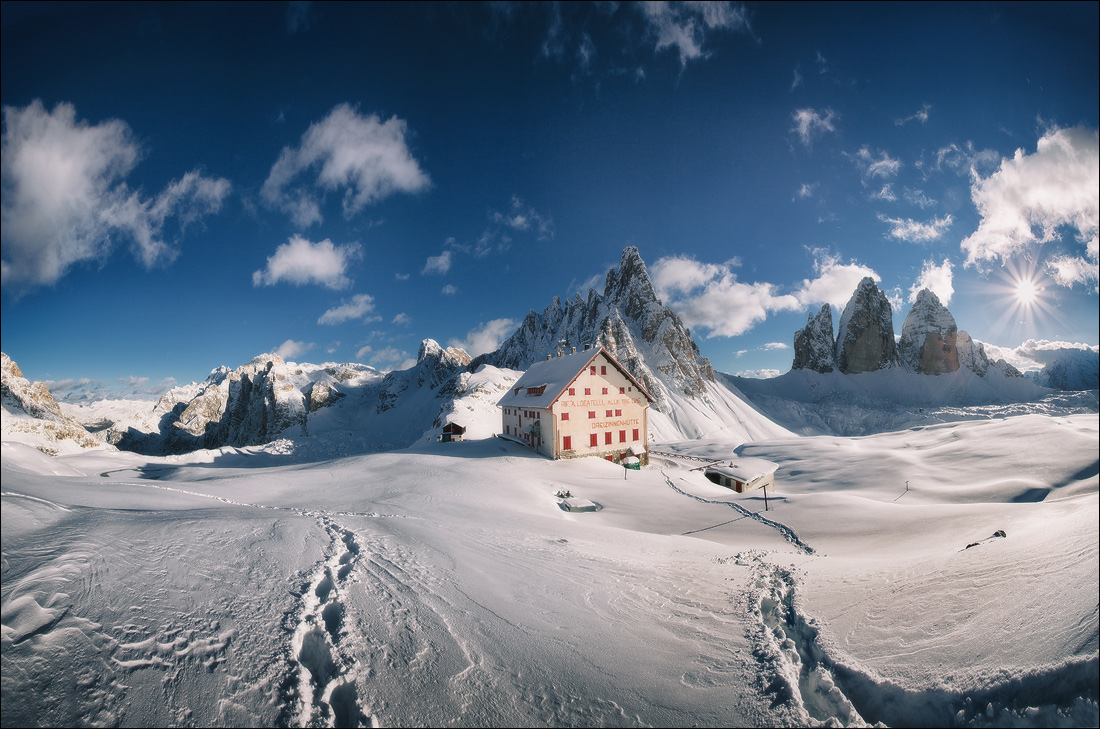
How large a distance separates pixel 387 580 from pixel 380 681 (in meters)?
2.30

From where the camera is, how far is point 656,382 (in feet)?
350

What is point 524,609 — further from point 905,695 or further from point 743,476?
point 743,476

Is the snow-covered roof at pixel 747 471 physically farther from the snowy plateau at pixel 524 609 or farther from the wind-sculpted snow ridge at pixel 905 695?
the wind-sculpted snow ridge at pixel 905 695

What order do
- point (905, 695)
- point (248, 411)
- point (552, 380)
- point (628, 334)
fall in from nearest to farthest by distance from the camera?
point (905, 695)
point (552, 380)
point (628, 334)
point (248, 411)

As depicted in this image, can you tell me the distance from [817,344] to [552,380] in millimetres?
164902

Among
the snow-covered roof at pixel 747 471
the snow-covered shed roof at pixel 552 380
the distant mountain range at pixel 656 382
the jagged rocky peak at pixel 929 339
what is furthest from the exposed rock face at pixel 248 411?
the jagged rocky peak at pixel 929 339

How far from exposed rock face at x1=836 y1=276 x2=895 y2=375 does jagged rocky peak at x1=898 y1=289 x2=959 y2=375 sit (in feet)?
17.5

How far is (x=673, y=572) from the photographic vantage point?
717 cm

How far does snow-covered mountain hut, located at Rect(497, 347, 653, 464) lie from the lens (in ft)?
86.6

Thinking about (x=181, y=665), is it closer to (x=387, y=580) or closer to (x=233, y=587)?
(x=233, y=587)

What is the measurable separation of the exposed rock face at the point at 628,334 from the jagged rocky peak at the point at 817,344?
59645 millimetres

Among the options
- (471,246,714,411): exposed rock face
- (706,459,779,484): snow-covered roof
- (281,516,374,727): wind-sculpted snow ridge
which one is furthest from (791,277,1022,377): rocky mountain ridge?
(281,516,374,727): wind-sculpted snow ridge

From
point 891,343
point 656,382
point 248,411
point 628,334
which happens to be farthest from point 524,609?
point 891,343

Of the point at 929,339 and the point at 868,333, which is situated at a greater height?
the point at 868,333
